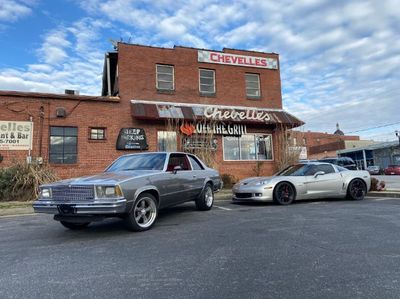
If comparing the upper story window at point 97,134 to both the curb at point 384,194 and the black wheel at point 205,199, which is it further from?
the curb at point 384,194

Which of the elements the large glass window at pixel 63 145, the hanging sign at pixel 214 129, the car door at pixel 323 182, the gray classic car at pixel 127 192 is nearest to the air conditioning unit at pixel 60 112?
the large glass window at pixel 63 145

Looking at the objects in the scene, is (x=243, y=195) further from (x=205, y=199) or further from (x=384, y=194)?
(x=384, y=194)

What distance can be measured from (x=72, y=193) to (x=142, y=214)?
1.36m

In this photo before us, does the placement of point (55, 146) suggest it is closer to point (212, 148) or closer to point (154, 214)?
point (212, 148)

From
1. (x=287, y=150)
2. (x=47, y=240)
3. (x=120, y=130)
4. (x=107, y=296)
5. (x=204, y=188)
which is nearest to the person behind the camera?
(x=107, y=296)

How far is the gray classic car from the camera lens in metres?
→ 5.74

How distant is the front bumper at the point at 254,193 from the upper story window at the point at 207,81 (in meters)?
9.64

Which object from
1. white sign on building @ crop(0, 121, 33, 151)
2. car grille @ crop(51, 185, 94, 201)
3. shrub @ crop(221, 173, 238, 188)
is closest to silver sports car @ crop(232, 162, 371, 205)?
car grille @ crop(51, 185, 94, 201)

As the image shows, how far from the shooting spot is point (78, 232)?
21.7ft

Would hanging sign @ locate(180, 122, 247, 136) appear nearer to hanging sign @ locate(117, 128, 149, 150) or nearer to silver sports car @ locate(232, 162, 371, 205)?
hanging sign @ locate(117, 128, 149, 150)

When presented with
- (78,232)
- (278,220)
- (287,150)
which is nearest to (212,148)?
(287,150)

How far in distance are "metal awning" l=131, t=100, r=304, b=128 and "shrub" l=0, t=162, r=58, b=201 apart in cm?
536

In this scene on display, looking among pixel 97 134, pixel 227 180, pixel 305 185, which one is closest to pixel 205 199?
pixel 305 185

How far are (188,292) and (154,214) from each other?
11.0 feet
